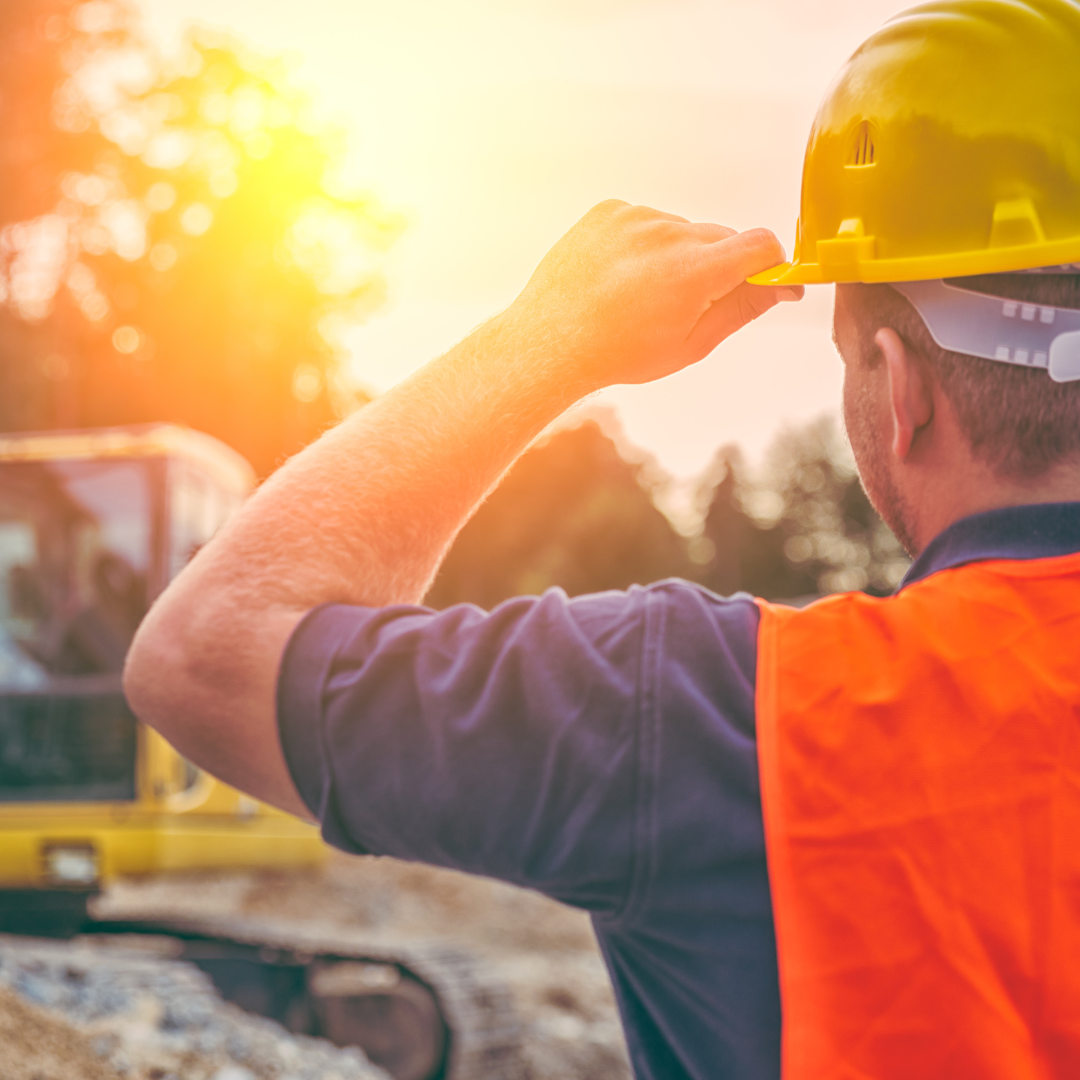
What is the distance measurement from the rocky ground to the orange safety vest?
383 centimetres

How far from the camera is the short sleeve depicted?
3.31 feet

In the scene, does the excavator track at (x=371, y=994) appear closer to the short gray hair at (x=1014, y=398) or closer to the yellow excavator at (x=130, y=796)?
the yellow excavator at (x=130, y=796)

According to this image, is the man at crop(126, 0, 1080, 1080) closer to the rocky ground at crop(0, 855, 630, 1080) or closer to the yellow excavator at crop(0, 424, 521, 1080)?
the rocky ground at crop(0, 855, 630, 1080)

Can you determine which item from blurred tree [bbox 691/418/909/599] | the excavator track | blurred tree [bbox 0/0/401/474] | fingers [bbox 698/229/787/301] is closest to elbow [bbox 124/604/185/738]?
fingers [bbox 698/229/787/301]

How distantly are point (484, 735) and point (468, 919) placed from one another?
9558mm

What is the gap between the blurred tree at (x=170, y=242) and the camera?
23.5m

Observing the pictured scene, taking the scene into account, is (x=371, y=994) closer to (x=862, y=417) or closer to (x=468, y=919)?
(x=468, y=919)

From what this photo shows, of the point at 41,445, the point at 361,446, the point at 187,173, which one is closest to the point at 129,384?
the point at 187,173

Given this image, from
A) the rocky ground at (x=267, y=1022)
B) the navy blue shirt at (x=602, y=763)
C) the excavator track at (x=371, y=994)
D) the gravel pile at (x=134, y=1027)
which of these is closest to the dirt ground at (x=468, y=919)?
the rocky ground at (x=267, y=1022)

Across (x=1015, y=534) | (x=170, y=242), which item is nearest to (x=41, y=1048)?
(x=1015, y=534)

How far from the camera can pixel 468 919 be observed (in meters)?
10.0

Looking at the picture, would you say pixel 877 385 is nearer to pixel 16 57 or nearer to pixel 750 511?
pixel 16 57

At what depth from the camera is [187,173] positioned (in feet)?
91.7

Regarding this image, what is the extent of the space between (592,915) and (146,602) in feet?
23.3
